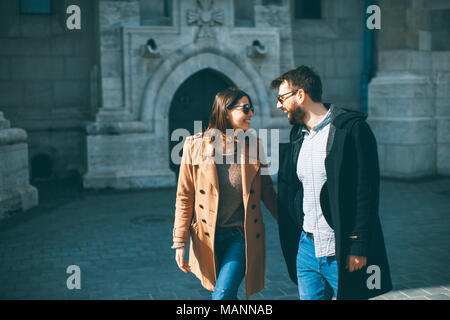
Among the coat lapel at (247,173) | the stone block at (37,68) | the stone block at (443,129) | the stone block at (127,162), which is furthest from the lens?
the stone block at (443,129)

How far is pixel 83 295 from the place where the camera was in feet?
17.3

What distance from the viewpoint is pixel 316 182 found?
327 centimetres

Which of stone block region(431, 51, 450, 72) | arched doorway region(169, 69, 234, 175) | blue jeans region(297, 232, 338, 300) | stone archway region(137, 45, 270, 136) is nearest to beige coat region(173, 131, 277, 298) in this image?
blue jeans region(297, 232, 338, 300)

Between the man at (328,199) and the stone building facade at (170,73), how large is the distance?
836cm

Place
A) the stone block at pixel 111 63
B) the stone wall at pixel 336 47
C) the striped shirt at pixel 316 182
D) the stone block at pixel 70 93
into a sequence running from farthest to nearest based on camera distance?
the stone wall at pixel 336 47
the stone block at pixel 70 93
the stone block at pixel 111 63
the striped shirt at pixel 316 182

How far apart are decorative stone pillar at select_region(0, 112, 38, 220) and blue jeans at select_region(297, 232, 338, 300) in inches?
260

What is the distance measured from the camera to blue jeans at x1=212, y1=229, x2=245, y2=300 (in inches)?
136

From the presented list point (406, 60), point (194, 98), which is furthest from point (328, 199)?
point (406, 60)

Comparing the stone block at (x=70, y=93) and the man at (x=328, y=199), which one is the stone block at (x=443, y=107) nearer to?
the stone block at (x=70, y=93)

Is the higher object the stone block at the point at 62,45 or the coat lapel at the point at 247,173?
the stone block at the point at 62,45

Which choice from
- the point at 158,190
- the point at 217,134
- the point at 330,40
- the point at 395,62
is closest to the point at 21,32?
the point at 158,190

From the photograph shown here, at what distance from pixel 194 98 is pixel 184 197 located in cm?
885

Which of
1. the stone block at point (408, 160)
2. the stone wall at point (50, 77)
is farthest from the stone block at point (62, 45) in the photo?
the stone block at point (408, 160)

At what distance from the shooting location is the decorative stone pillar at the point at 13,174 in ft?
29.2
